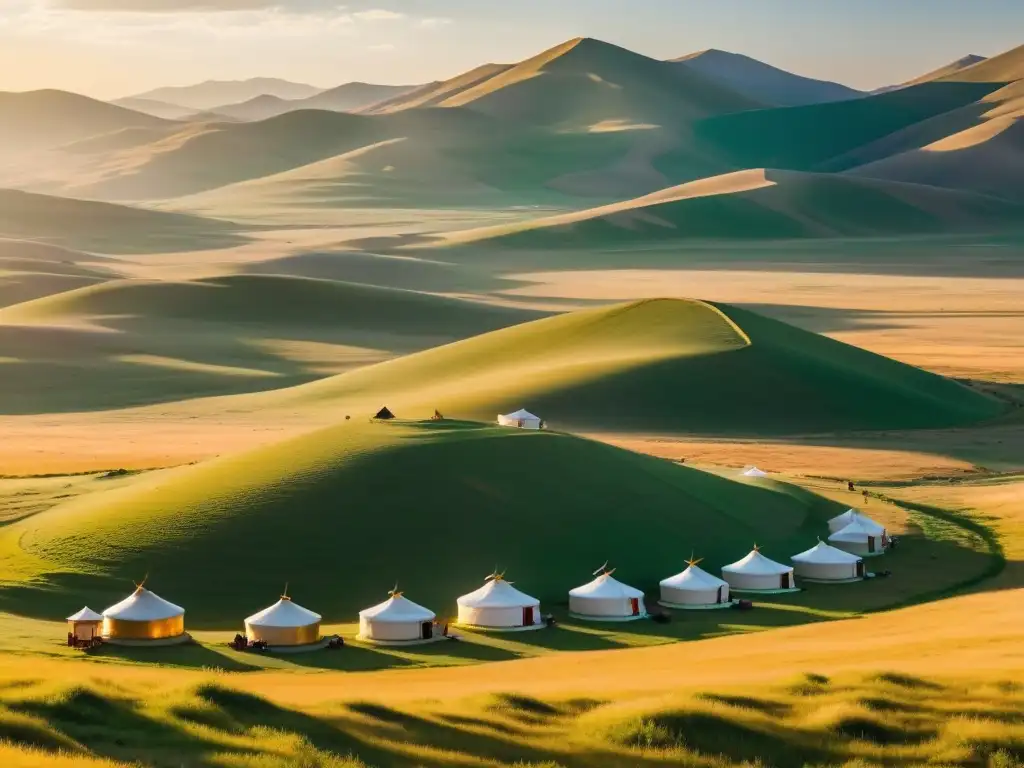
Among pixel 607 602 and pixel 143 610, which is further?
pixel 607 602

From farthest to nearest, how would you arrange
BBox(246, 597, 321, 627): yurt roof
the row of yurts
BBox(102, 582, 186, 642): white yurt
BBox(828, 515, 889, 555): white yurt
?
BBox(828, 515, 889, 555): white yurt < BBox(246, 597, 321, 627): yurt roof < the row of yurts < BBox(102, 582, 186, 642): white yurt

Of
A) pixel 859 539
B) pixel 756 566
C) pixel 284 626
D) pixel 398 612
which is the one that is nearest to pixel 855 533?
pixel 859 539

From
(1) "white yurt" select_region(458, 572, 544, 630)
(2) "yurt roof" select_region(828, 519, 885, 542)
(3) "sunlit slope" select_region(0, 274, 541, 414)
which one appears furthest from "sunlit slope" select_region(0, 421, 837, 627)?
(3) "sunlit slope" select_region(0, 274, 541, 414)

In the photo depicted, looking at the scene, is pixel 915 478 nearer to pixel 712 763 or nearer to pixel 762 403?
pixel 762 403

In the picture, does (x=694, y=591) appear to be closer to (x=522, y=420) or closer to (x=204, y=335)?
(x=522, y=420)

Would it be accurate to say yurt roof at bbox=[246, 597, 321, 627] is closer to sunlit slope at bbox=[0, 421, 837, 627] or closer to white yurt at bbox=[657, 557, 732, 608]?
sunlit slope at bbox=[0, 421, 837, 627]

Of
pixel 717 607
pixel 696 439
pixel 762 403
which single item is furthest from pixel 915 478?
pixel 717 607

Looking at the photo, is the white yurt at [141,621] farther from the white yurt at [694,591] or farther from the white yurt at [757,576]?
the white yurt at [757,576]

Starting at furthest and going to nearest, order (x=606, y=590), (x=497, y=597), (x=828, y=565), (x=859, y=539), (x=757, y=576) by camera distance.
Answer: (x=859, y=539)
(x=828, y=565)
(x=757, y=576)
(x=606, y=590)
(x=497, y=597)
